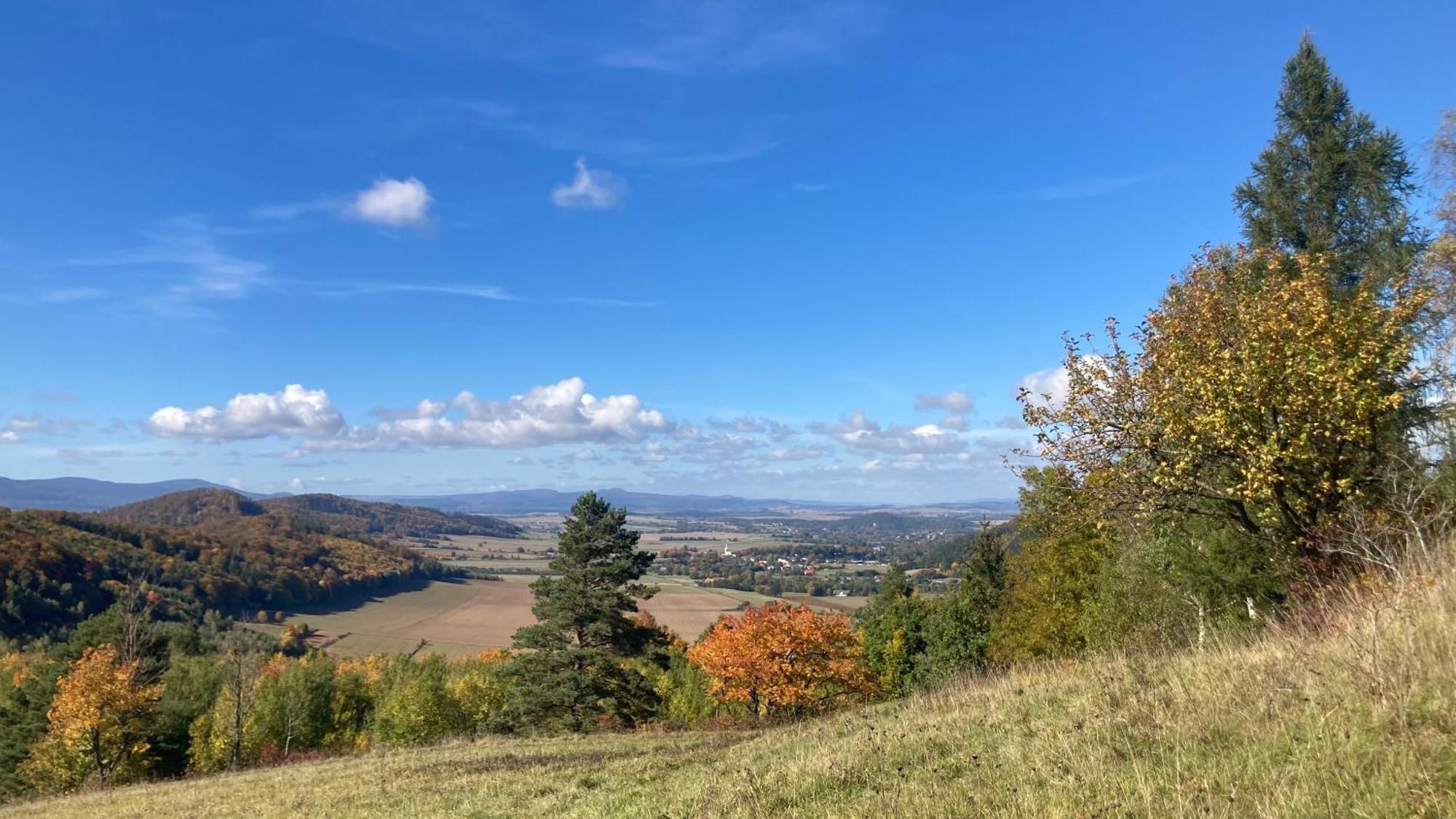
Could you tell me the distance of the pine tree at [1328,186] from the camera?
22344 millimetres

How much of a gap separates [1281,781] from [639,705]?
123 feet

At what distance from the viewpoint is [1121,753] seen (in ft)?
20.0

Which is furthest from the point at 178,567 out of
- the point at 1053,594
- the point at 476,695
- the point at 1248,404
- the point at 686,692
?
the point at 1248,404

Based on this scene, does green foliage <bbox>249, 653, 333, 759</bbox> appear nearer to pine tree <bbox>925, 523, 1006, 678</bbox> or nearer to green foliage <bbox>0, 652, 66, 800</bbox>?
green foliage <bbox>0, 652, 66, 800</bbox>

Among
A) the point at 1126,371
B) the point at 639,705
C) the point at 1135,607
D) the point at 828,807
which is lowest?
the point at 639,705

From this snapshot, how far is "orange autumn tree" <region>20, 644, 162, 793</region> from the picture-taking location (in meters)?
35.7

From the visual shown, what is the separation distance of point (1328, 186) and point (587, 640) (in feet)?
118

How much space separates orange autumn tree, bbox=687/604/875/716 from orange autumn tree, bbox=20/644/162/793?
1141 inches

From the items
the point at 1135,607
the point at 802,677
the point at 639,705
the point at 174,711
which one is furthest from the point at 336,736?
the point at 1135,607

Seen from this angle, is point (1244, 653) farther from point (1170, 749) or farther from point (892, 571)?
point (892, 571)

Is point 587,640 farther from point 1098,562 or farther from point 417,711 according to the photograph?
point 417,711

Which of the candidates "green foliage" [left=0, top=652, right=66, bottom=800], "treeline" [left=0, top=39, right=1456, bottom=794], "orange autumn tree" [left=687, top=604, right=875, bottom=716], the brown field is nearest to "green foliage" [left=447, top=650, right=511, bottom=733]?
"treeline" [left=0, top=39, right=1456, bottom=794]

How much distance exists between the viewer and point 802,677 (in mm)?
38344

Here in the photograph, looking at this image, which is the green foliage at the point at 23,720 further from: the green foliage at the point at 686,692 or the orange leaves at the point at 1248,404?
the orange leaves at the point at 1248,404
